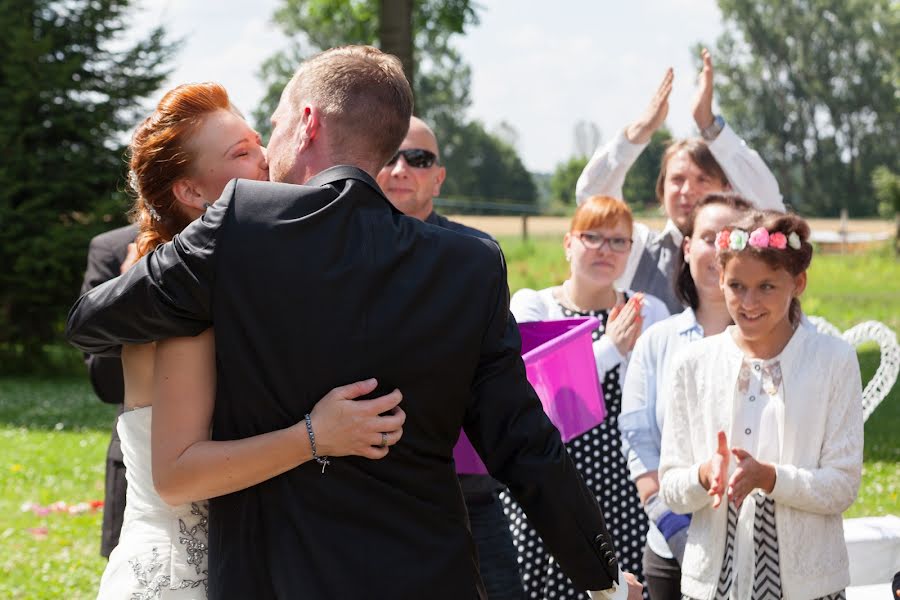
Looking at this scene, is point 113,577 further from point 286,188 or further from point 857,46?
point 857,46

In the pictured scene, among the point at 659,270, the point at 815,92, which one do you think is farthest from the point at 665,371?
the point at 815,92

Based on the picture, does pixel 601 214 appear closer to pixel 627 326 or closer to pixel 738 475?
pixel 627 326

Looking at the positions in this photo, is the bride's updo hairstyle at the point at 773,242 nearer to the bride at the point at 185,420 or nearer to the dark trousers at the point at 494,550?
the dark trousers at the point at 494,550

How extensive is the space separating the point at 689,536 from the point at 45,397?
1337cm

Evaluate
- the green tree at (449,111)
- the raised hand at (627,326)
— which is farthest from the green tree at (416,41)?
the raised hand at (627,326)

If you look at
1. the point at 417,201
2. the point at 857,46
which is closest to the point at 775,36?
the point at 857,46

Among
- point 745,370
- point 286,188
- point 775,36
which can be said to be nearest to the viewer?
point 286,188

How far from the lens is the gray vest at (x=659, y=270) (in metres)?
4.88

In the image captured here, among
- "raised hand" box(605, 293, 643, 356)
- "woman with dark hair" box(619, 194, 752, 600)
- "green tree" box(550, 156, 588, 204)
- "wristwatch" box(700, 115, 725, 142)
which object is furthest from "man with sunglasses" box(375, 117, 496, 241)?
"green tree" box(550, 156, 588, 204)

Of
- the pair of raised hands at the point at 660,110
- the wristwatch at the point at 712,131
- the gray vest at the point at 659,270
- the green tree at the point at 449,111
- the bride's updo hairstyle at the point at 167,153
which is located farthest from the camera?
the green tree at the point at 449,111

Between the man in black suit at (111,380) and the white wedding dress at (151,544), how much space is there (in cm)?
167

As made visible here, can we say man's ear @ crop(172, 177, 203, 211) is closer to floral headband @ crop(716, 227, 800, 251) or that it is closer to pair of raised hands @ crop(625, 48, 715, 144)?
floral headband @ crop(716, 227, 800, 251)

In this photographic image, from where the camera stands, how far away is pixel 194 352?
2.15 metres

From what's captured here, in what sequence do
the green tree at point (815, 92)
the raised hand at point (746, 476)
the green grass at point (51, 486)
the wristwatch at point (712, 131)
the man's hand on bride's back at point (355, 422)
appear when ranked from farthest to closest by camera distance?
1. the green tree at point (815, 92)
2. the green grass at point (51, 486)
3. the wristwatch at point (712, 131)
4. the raised hand at point (746, 476)
5. the man's hand on bride's back at point (355, 422)
